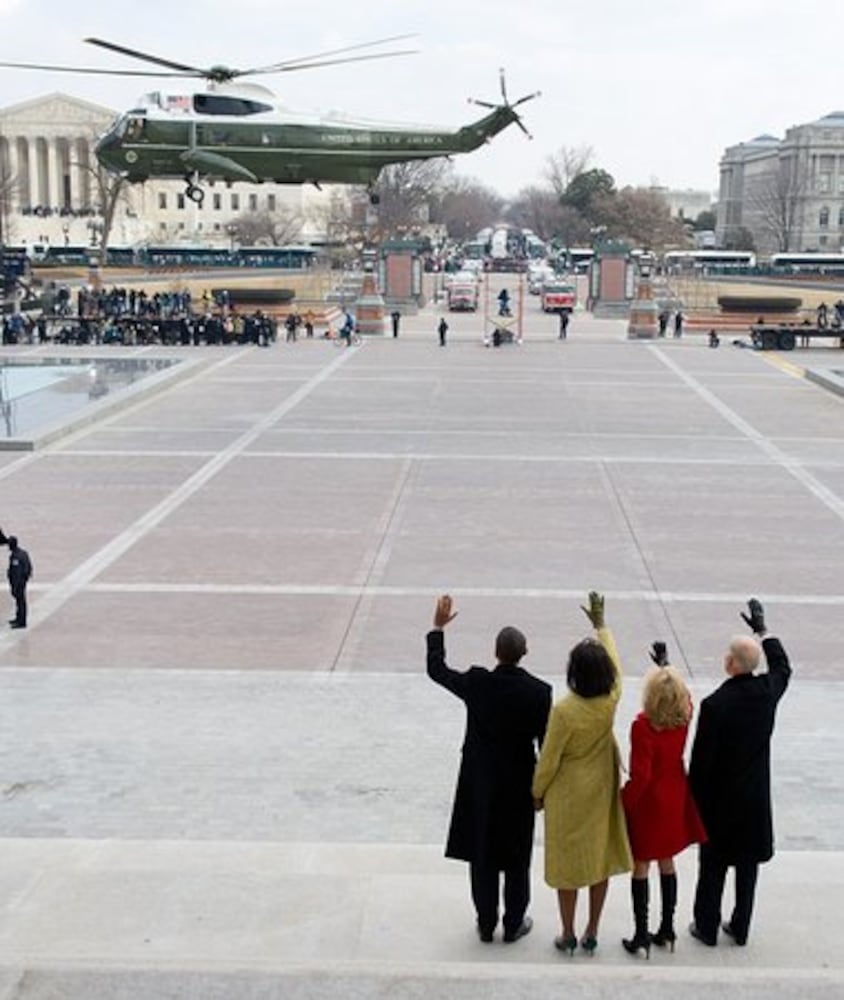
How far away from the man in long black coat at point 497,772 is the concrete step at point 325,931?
27cm

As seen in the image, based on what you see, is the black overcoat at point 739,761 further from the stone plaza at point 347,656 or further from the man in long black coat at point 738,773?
the stone plaza at point 347,656

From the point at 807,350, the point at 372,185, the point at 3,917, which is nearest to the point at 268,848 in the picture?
the point at 3,917

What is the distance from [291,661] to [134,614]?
7.70ft

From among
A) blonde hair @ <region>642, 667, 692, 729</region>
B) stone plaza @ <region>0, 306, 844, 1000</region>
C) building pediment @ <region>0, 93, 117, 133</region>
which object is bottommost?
stone plaza @ <region>0, 306, 844, 1000</region>

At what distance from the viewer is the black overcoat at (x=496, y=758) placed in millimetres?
5504

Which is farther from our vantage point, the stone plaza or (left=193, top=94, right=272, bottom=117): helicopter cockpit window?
(left=193, top=94, right=272, bottom=117): helicopter cockpit window

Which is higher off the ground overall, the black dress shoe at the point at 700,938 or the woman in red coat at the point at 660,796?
the woman in red coat at the point at 660,796

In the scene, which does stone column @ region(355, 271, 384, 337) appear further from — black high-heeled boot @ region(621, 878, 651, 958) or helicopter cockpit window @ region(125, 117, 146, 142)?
black high-heeled boot @ region(621, 878, 651, 958)

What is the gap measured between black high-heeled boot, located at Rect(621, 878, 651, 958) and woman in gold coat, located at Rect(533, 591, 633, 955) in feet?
0.45

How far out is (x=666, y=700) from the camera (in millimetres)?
5281

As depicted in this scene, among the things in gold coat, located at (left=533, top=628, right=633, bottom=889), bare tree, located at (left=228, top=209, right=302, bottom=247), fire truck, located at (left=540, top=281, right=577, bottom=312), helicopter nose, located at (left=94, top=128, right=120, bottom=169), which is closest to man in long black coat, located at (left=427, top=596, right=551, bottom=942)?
gold coat, located at (left=533, top=628, right=633, bottom=889)

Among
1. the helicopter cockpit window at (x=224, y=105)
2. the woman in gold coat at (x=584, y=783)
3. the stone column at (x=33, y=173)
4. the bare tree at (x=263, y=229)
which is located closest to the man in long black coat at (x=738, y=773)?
the woman in gold coat at (x=584, y=783)

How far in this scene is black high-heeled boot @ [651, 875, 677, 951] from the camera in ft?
18.7

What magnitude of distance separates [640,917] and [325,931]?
1396mm
